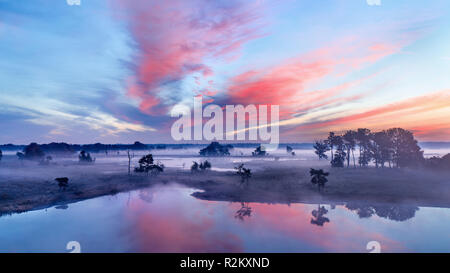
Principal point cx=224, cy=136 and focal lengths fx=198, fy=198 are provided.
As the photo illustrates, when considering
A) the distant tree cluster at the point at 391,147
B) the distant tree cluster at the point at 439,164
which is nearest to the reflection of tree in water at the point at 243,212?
the distant tree cluster at the point at 391,147

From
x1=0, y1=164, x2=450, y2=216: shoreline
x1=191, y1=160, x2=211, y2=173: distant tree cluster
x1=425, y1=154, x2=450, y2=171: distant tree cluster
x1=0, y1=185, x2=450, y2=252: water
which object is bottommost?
x1=0, y1=185, x2=450, y2=252: water

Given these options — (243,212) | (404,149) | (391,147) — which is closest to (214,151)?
(391,147)

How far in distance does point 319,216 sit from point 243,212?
10.0m

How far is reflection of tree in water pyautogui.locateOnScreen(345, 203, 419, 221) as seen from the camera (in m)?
26.2

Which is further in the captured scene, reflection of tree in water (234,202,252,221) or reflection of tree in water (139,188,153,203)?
reflection of tree in water (139,188,153,203)

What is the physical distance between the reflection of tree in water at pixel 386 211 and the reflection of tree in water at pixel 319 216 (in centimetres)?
420

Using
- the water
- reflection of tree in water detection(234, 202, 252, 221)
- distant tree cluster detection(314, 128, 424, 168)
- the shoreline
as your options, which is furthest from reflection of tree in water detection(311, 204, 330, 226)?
distant tree cluster detection(314, 128, 424, 168)

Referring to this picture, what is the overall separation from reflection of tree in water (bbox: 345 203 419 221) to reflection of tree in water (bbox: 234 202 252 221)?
14.7m

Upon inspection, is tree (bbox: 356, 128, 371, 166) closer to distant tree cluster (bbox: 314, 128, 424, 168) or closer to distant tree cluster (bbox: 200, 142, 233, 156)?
distant tree cluster (bbox: 314, 128, 424, 168)

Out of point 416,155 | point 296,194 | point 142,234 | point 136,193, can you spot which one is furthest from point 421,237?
point 416,155

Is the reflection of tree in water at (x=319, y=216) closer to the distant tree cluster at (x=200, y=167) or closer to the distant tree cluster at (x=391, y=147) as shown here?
the distant tree cluster at (x=200, y=167)

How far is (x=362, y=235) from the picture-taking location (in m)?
20.9

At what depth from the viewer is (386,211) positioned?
27.9 metres
